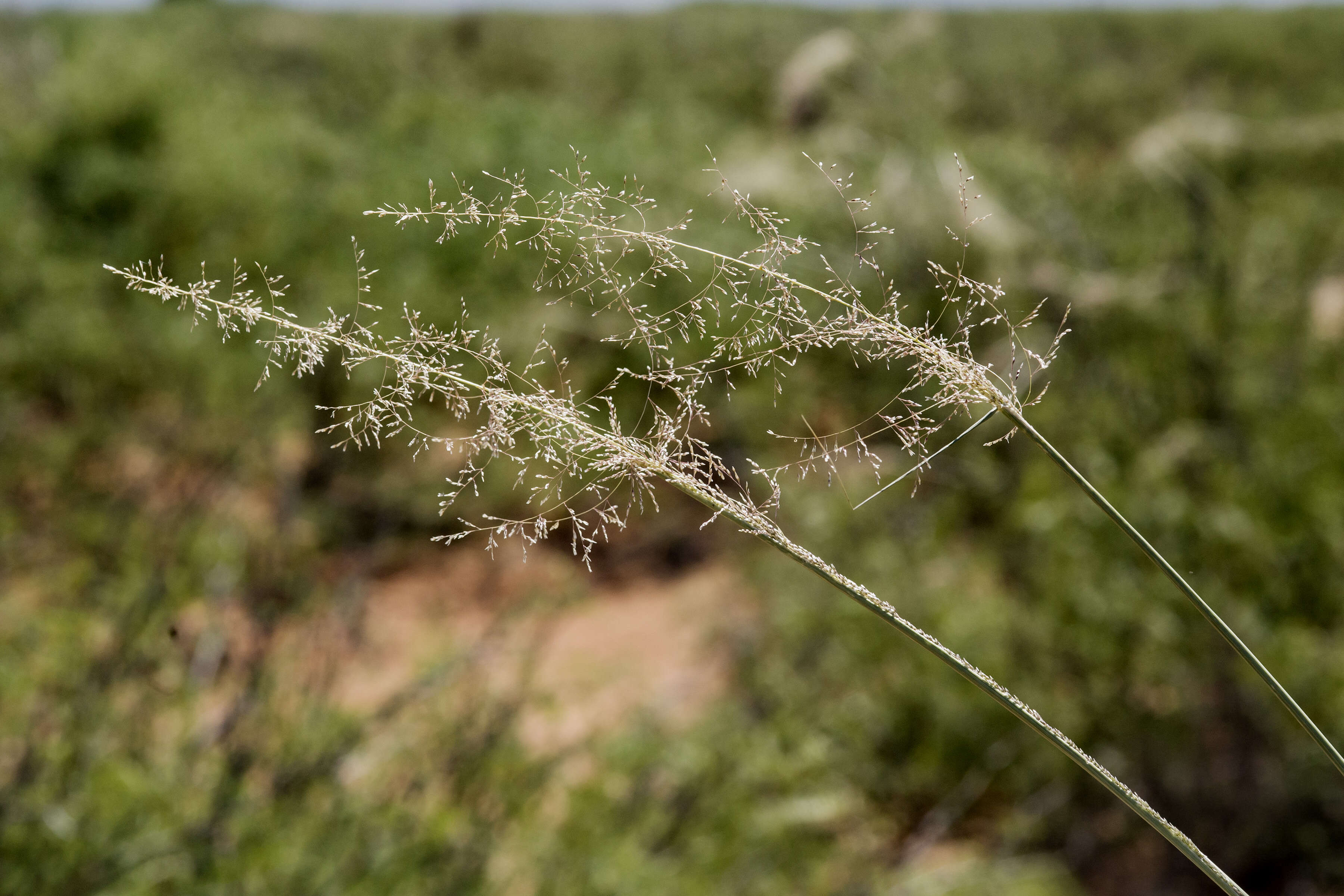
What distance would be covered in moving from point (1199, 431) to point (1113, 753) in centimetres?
102

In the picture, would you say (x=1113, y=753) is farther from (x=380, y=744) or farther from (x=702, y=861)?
(x=380, y=744)

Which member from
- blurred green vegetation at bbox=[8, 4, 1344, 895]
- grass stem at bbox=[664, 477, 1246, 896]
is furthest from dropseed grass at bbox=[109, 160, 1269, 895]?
blurred green vegetation at bbox=[8, 4, 1344, 895]

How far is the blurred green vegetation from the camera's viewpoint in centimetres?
177

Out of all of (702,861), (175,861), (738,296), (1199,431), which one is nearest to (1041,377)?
(1199,431)

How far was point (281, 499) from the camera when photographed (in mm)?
2049

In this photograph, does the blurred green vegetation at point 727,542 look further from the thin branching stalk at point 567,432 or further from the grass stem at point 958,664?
the grass stem at point 958,664

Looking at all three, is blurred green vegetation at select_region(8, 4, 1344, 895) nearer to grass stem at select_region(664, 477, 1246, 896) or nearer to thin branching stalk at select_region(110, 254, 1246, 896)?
thin branching stalk at select_region(110, 254, 1246, 896)

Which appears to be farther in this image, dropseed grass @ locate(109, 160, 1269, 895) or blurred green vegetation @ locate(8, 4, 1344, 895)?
blurred green vegetation @ locate(8, 4, 1344, 895)

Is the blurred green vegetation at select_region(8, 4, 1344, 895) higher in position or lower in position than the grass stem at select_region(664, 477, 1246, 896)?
lower

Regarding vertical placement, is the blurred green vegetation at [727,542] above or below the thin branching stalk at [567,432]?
below

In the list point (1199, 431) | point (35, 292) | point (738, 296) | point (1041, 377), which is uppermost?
point (738, 296)

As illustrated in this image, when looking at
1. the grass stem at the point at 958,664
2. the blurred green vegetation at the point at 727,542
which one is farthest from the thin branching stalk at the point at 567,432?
the blurred green vegetation at the point at 727,542

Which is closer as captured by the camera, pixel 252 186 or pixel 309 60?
pixel 252 186

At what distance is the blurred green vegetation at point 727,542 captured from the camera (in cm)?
177
